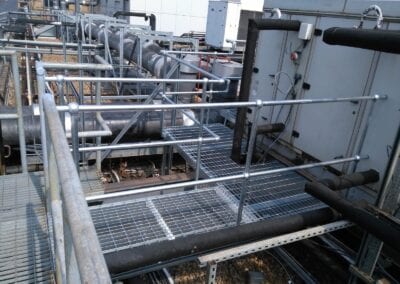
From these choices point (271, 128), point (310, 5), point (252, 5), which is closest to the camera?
point (310, 5)

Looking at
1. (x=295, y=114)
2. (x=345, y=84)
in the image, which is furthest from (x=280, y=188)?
(x=345, y=84)

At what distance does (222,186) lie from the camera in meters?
4.04

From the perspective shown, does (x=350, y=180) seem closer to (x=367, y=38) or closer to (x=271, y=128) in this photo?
(x=367, y=38)

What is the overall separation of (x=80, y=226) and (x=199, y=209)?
272cm

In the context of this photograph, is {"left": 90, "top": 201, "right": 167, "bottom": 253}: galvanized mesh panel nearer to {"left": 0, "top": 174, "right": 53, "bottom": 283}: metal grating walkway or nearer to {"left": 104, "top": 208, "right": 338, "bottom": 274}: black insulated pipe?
{"left": 104, "top": 208, "right": 338, "bottom": 274}: black insulated pipe

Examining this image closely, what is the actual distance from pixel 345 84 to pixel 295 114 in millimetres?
802

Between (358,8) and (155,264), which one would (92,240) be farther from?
(358,8)

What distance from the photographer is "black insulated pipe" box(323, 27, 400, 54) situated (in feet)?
9.16

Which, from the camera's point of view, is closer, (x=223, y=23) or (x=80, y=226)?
(x=80, y=226)

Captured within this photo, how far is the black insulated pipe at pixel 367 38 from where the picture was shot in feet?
9.16

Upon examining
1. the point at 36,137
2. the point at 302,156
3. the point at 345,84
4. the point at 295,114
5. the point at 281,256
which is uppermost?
the point at 345,84

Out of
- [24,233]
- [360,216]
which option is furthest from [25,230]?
[360,216]

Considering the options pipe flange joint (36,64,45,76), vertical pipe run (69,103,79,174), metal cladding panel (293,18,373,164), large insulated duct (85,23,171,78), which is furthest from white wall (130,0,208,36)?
vertical pipe run (69,103,79,174)

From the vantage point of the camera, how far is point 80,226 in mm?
888
